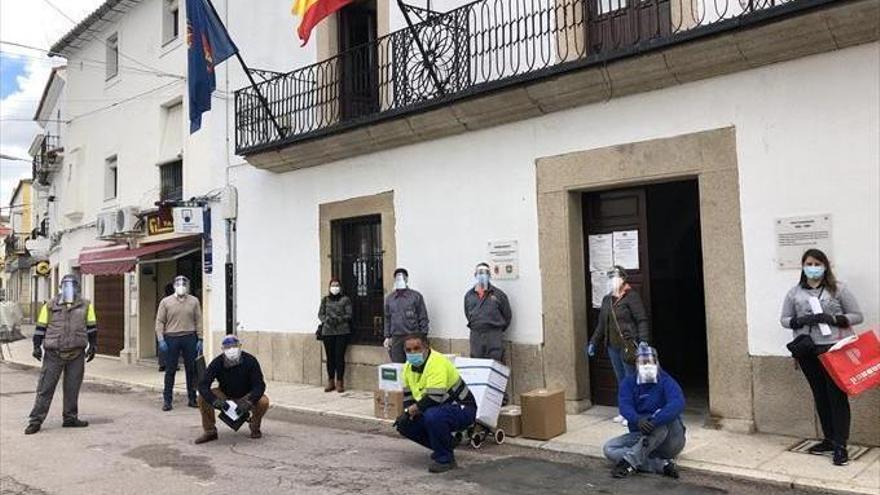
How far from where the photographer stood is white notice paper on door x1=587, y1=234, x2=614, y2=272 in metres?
8.72

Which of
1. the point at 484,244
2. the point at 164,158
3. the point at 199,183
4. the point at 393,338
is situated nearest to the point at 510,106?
the point at 484,244

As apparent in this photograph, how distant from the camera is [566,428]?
25.2 ft

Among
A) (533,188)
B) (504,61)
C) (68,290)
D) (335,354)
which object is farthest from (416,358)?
(68,290)

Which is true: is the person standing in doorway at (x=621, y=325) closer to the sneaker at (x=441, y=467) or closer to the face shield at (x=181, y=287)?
the sneaker at (x=441, y=467)

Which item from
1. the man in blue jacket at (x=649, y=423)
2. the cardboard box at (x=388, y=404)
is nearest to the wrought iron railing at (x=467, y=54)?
the man in blue jacket at (x=649, y=423)

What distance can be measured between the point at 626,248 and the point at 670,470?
10.5 ft

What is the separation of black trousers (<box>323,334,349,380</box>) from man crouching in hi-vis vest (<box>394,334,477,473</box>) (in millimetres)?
4234

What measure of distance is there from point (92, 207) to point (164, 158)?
14.8 feet

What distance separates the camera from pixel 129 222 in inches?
655

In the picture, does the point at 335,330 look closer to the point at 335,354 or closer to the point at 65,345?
the point at 335,354

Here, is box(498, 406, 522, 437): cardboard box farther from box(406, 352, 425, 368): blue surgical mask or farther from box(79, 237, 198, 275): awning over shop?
box(79, 237, 198, 275): awning over shop

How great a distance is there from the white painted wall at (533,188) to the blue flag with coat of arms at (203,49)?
5.73 feet

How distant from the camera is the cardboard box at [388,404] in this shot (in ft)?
27.6

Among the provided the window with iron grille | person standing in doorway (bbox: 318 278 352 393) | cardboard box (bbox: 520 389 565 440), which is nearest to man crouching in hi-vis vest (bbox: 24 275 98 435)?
person standing in doorway (bbox: 318 278 352 393)
